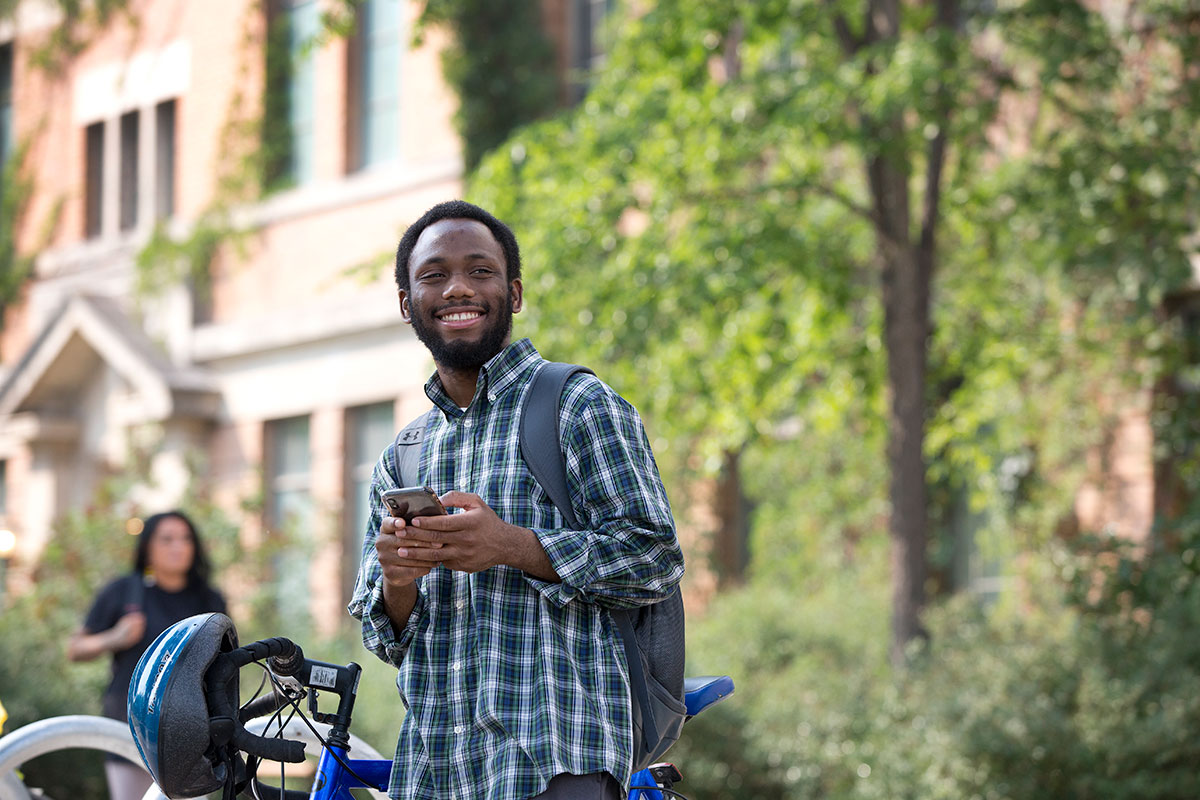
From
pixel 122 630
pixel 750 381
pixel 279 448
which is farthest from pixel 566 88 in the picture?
pixel 122 630

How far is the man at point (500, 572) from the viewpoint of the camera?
325 centimetres

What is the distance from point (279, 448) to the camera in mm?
20062

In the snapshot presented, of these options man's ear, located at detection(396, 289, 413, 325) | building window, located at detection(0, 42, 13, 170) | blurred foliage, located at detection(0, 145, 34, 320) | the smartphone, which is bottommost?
the smartphone

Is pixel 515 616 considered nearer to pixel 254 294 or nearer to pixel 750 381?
pixel 750 381

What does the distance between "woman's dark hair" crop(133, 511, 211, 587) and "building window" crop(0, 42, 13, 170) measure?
58.1 feet

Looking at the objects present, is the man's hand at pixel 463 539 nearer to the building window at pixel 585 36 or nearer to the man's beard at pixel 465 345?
the man's beard at pixel 465 345

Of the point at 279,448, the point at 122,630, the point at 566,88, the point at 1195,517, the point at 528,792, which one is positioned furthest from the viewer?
the point at 279,448

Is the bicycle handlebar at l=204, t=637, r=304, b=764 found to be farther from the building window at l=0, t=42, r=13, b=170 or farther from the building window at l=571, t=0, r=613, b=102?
the building window at l=0, t=42, r=13, b=170

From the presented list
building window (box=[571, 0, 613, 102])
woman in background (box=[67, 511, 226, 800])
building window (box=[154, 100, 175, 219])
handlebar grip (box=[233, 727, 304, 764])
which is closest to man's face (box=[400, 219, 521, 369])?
handlebar grip (box=[233, 727, 304, 764])

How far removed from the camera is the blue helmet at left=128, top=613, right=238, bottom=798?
3.33 metres

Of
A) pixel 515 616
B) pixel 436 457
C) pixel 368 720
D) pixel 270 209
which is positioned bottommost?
pixel 368 720

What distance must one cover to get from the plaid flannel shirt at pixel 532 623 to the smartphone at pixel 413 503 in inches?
9.8

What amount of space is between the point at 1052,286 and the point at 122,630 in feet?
26.7

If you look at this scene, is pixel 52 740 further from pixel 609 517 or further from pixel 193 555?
pixel 609 517
